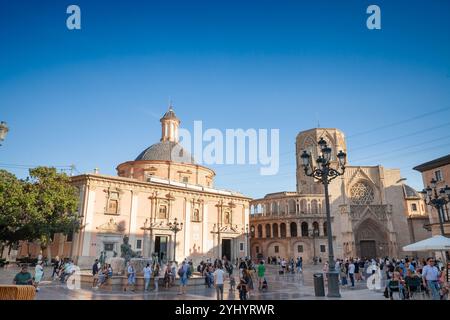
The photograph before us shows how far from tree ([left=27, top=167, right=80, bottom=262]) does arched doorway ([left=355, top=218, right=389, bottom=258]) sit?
1523 inches

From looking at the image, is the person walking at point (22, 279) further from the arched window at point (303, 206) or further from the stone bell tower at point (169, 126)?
the arched window at point (303, 206)

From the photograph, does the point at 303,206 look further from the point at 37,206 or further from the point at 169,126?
the point at 37,206

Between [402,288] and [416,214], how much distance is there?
4725 cm

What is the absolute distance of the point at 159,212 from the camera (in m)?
33.6

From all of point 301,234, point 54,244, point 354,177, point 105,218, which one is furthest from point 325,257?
point 54,244

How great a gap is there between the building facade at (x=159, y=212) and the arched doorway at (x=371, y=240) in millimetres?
18961

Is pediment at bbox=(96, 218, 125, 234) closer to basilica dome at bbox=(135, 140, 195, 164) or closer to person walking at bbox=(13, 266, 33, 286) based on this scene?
basilica dome at bbox=(135, 140, 195, 164)

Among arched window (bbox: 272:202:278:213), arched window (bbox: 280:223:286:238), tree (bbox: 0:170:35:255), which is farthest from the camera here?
arched window (bbox: 272:202:278:213)

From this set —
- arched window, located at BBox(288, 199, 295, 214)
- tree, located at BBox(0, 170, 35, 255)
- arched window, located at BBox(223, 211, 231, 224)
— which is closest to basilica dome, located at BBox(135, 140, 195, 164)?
arched window, located at BBox(223, 211, 231, 224)

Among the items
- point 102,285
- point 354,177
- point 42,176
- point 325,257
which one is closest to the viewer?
point 102,285

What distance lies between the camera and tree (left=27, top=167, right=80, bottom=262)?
24503mm

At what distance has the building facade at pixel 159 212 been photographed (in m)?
28.8
